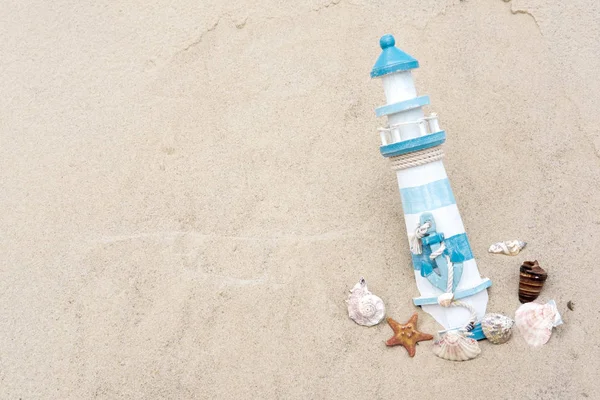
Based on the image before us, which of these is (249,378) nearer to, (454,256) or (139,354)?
(139,354)

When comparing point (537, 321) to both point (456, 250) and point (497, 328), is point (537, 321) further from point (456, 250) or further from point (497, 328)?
point (456, 250)

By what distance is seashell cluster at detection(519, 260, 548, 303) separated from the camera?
3.55 meters

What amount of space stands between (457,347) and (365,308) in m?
0.44

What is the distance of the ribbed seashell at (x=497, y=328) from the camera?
3.46 meters

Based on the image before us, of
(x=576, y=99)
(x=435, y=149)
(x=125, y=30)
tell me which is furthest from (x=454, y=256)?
(x=125, y=30)

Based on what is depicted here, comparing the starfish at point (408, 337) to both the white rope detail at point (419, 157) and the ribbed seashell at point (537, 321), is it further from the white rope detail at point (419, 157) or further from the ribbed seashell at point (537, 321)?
the white rope detail at point (419, 157)

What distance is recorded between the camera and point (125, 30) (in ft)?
14.3

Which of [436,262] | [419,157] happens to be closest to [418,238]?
[436,262]

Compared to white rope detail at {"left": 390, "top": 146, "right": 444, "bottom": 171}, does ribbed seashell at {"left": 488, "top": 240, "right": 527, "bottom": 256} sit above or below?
below

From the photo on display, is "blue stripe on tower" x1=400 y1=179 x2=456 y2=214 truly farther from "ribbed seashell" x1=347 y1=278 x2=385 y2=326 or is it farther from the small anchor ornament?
"ribbed seashell" x1=347 y1=278 x2=385 y2=326

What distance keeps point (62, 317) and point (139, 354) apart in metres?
0.45

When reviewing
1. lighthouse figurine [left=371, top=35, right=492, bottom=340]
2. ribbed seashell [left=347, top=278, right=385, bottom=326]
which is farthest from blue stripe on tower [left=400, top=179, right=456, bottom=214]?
ribbed seashell [left=347, top=278, right=385, bottom=326]

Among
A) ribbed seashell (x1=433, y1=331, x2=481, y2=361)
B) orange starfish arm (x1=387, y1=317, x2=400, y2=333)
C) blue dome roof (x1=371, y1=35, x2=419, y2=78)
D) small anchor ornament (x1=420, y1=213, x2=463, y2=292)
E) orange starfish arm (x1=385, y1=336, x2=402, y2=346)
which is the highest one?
blue dome roof (x1=371, y1=35, x2=419, y2=78)

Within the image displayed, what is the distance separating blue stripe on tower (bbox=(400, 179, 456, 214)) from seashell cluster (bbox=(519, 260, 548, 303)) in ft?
1.53
